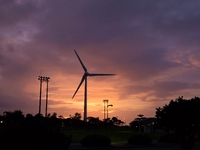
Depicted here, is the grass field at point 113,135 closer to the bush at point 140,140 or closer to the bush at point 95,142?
the bush at point 140,140

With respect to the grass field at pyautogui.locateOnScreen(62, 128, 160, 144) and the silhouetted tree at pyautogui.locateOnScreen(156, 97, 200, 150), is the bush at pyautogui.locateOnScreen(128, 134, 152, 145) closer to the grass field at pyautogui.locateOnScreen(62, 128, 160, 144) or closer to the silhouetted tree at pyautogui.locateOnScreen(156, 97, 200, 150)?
the grass field at pyautogui.locateOnScreen(62, 128, 160, 144)

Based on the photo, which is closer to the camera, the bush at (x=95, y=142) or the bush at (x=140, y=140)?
the bush at (x=95, y=142)

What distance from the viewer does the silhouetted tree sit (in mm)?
21441

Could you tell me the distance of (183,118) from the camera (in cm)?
2152

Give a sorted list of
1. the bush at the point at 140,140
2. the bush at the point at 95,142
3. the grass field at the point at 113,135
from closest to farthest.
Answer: the bush at the point at 95,142
the bush at the point at 140,140
the grass field at the point at 113,135

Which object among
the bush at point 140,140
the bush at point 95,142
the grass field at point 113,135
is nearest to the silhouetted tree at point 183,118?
the bush at point 95,142

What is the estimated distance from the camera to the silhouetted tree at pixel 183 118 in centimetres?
2144

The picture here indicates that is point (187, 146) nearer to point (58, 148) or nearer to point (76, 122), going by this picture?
point (58, 148)

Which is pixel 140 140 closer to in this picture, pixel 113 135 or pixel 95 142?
pixel 95 142

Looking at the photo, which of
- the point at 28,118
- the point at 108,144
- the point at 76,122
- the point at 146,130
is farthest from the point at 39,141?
the point at 76,122

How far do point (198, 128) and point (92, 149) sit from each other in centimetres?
1907

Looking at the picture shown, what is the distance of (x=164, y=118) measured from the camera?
22.4m

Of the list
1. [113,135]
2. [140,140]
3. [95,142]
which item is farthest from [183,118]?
[113,135]

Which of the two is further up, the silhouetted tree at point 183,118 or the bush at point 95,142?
the silhouetted tree at point 183,118
